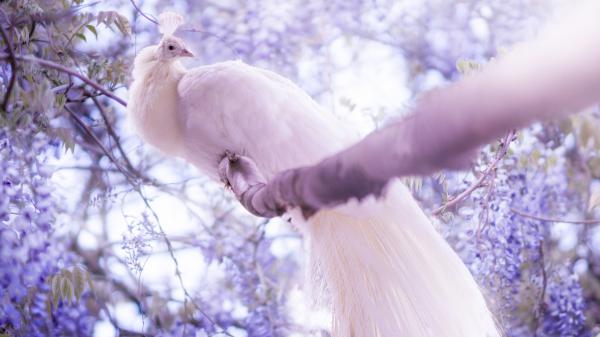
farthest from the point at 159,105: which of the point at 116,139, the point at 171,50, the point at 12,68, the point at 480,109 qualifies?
the point at 480,109

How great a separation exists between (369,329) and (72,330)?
525 millimetres

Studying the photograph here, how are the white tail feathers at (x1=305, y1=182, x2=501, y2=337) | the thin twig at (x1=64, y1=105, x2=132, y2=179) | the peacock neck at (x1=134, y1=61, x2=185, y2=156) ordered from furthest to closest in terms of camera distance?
the thin twig at (x1=64, y1=105, x2=132, y2=179) < the peacock neck at (x1=134, y1=61, x2=185, y2=156) < the white tail feathers at (x1=305, y1=182, x2=501, y2=337)

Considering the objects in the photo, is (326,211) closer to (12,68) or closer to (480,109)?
(12,68)

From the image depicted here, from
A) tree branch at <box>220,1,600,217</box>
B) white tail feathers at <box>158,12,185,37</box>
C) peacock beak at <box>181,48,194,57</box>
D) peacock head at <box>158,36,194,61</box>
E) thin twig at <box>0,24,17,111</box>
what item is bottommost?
tree branch at <box>220,1,600,217</box>

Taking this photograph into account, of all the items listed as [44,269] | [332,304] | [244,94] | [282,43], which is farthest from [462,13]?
[44,269]

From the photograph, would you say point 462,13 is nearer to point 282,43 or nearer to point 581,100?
point 282,43

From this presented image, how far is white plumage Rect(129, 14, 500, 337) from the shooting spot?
75 cm

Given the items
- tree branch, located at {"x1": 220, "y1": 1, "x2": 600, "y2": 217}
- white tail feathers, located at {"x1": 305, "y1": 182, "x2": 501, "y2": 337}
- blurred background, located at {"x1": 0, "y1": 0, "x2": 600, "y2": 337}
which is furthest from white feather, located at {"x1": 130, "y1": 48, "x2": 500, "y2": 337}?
tree branch, located at {"x1": 220, "y1": 1, "x2": 600, "y2": 217}

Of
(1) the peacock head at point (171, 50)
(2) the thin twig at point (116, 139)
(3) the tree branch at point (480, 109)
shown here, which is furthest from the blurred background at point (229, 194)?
(3) the tree branch at point (480, 109)

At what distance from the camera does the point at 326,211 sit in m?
0.82

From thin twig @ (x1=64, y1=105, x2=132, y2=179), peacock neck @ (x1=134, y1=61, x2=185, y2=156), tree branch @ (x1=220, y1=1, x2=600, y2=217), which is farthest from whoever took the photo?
thin twig @ (x1=64, y1=105, x2=132, y2=179)

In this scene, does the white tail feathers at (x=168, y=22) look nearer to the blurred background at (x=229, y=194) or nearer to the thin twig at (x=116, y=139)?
the blurred background at (x=229, y=194)

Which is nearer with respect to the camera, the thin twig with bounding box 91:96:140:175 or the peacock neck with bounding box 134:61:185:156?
the peacock neck with bounding box 134:61:185:156

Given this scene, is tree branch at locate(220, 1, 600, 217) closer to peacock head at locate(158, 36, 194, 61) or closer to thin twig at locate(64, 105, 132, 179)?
peacock head at locate(158, 36, 194, 61)
